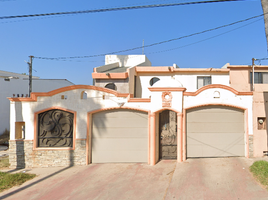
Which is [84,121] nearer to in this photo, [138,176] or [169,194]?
[138,176]

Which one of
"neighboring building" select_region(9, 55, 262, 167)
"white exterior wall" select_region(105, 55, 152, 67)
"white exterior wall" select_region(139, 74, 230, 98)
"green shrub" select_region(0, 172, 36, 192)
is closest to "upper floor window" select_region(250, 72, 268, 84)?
"white exterior wall" select_region(139, 74, 230, 98)

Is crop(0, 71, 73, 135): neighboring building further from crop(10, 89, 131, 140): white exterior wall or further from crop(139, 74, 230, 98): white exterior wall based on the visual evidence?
crop(139, 74, 230, 98): white exterior wall

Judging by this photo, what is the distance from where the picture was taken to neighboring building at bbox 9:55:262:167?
11336 mm

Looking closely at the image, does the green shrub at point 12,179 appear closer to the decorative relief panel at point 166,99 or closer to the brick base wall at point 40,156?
the brick base wall at point 40,156

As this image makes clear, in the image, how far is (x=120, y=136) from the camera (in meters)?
11.8

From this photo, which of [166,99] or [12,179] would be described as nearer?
[12,179]

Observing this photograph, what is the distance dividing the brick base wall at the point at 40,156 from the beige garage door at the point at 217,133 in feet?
21.1

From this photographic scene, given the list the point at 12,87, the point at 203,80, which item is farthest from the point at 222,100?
the point at 12,87

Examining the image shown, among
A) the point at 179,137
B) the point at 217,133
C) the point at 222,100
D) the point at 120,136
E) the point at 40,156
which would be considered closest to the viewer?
the point at 179,137

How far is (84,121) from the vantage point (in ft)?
38.4

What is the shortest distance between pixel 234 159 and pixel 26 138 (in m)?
12.0

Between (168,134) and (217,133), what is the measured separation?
279cm

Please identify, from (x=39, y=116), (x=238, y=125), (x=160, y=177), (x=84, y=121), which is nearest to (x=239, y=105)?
(x=238, y=125)

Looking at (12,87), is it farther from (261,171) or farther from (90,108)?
(261,171)
